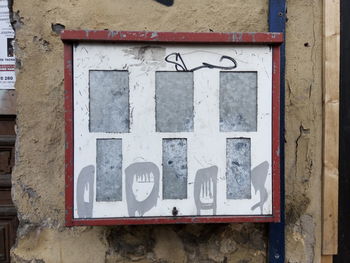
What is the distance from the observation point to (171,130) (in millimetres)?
1515

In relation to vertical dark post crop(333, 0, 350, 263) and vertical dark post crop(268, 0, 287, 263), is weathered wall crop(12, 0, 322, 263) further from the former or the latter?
vertical dark post crop(333, 0, 350, 263)

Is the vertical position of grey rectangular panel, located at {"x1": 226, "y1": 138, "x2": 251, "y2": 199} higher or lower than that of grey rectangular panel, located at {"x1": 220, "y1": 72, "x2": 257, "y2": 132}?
lower

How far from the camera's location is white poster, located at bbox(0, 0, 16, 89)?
7.09 feet

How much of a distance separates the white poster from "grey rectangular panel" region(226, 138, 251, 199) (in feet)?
4.70

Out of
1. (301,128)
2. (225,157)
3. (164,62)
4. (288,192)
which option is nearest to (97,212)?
(225,157)

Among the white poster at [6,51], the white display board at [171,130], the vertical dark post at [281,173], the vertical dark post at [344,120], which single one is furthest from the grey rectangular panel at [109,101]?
the vertical dark post at [344,120]

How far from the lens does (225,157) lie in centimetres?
153

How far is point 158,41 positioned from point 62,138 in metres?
0.73

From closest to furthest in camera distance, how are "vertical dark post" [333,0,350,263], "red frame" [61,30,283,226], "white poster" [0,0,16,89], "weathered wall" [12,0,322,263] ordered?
1. "red frame" [61,30,283,226]
2. "weathered wall" [12,0,322,263]
3. "vertical dark post" [333,0,350,263]
4. "white poster" [0,0,16,89]

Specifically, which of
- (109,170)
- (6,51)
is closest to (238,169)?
(109,170)

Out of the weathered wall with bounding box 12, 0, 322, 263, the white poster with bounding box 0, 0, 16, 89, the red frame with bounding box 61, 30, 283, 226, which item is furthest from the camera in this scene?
the white poster with bounding box 0, 0, 16, 89

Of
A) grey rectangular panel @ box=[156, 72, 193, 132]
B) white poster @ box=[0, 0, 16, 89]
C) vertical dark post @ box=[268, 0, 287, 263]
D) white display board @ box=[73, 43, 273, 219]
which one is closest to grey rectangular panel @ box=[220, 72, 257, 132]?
white display board @ box=[73, 43, 273, 219]

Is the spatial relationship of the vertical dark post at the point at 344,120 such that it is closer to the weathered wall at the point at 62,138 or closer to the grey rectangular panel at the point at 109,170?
the weathered wall at the point at 62,138

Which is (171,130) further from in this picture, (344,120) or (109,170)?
(344,120)
